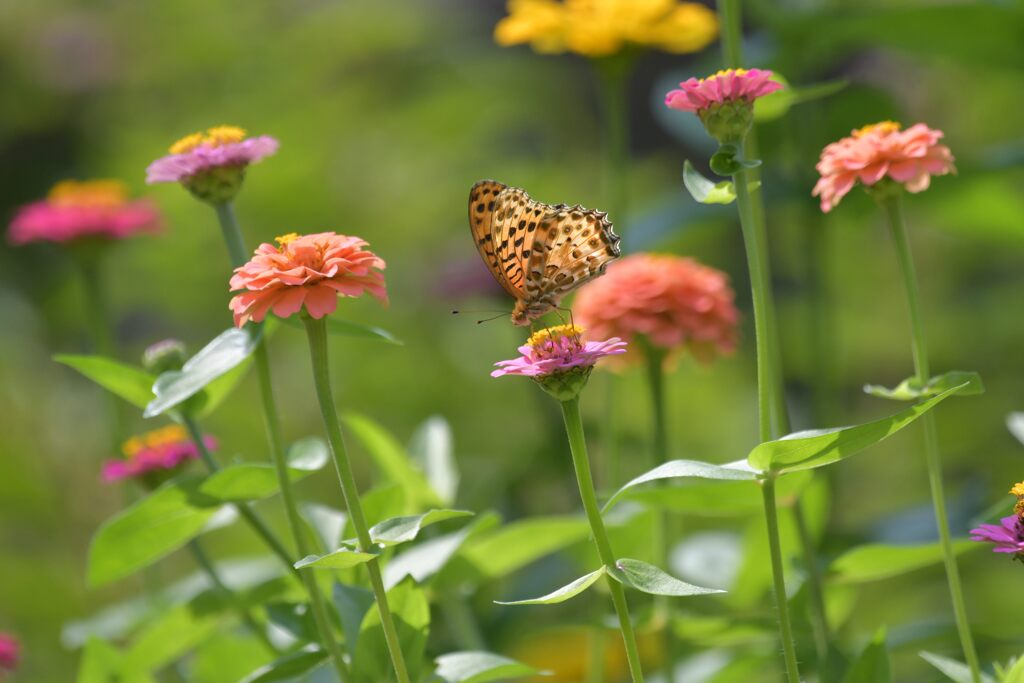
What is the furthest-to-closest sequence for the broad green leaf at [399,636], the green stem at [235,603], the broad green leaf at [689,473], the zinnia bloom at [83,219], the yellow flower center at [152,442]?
the zinnia bloom at [83,219] < the yellow flower center at [152,442] < the green stem at [235,603] < the broad green leaf at [399,636] < the broad green leaf at [689,473]

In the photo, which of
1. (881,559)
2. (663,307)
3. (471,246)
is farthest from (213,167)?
(471,246)

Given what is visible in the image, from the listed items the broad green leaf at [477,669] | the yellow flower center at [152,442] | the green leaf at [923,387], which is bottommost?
the broad green leaf at [477,669]

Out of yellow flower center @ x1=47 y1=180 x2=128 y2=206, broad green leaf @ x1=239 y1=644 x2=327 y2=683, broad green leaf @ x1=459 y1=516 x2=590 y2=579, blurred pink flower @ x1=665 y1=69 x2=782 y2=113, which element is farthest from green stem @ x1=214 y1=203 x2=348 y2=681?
yellow flower center @ x1=47 y1=180 x2=128 y2=206

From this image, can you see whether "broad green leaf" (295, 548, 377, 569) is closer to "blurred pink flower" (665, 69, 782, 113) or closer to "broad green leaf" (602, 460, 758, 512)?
"broad green leaf" (602, 460, 758, 512)

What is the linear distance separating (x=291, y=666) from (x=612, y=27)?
0.55 metres

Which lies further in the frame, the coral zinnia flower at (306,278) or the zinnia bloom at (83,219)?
the zinnia bloom at (83,219)

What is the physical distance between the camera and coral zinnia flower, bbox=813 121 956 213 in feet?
1.76

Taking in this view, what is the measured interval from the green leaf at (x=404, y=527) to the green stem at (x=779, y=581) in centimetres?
13

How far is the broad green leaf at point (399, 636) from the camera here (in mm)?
563

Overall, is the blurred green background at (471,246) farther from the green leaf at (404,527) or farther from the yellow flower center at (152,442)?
the green leaf at (404,527)

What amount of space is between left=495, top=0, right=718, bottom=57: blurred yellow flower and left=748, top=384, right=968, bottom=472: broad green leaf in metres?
0.48

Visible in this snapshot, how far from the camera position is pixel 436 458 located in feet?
2.64

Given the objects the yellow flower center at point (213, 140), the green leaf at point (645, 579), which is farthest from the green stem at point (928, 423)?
the yellow flower center at point (213, 140)

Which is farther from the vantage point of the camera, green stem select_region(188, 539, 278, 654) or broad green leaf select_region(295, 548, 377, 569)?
green stem select_region(188, 539, 278, 654)
